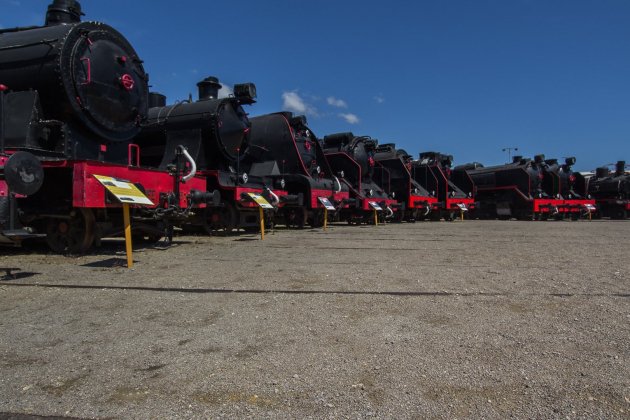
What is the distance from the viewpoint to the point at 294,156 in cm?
1248

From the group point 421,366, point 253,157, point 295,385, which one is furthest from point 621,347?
point 253,157

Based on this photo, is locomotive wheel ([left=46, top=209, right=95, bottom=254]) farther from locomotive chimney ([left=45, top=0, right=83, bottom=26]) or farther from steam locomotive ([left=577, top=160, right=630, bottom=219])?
steam locomotive ([left=577, top=160, right=630, bottom=219])

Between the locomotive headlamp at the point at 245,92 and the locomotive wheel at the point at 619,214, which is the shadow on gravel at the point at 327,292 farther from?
the locomotive wheel at the point at 619,214

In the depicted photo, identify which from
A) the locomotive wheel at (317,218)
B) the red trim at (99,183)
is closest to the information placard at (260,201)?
the red trim at (99,183)

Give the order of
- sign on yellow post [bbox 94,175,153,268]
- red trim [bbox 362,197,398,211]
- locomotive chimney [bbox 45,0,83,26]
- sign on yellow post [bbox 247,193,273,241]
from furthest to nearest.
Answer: red trim [bbox 362,197,398,211] < sign on yellow post [bbox 247,193,273,241] < locomotive chimney [bbox 45,0,83,26] < sign on yellow post [bbox 94,175,153,268]

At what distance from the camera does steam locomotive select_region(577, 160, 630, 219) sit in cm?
2708

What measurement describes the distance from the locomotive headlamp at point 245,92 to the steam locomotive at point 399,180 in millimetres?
8940

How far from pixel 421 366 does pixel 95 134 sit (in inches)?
242

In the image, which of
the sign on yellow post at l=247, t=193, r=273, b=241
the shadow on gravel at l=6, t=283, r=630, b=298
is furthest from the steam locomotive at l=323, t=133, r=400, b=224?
the shadow on gravel at l=6, t=283, r=630, b=298

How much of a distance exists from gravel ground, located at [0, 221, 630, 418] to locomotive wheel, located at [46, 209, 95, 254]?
43.7 inches

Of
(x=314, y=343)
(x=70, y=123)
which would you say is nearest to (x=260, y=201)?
(x=70, y=123)

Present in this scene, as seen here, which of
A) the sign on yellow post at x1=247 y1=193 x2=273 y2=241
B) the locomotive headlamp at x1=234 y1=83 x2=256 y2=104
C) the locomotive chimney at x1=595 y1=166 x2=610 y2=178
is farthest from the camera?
the locomotive chimney at x1=595 y1=166 x2=610 y2=178

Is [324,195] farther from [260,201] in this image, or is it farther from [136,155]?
[136,155]

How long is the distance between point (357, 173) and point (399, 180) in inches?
144
